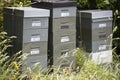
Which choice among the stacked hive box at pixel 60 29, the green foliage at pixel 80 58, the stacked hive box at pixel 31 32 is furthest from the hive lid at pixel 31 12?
the green foliage at pixel 80 58

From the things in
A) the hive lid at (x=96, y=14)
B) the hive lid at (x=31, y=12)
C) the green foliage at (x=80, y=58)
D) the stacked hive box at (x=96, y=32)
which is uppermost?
the hive lid at (x=31, y=12)

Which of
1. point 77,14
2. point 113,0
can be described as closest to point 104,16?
point 77,14

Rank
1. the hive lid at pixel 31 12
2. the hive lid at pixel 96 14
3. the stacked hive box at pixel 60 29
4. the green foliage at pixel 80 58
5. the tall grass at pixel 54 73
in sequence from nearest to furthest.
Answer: the tall grass at pixel 54 73 → the hive lid at pixel 31 12 → the stacked hive box at pixel 60 29 → the hive lid at pixel 96 14 → the green foliage at pixel 80 58

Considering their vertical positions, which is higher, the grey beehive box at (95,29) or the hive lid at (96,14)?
the hive lid at (96,14)

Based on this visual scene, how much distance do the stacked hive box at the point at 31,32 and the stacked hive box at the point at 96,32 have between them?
1.03 m

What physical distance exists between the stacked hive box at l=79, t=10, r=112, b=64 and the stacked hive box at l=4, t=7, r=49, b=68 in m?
1.03

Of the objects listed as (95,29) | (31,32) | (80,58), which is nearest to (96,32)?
(95,29)

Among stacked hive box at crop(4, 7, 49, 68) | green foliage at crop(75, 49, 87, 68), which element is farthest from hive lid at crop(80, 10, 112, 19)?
stacked hive box at crop(4, 7, 49, 68)

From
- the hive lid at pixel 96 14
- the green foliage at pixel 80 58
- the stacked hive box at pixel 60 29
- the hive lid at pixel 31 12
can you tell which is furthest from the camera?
the green foliage at pixel 80 58

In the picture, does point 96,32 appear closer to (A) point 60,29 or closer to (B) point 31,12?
(A) point 60,29

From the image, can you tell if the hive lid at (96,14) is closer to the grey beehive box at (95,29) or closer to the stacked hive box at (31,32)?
the grey beehive box at (95,29)

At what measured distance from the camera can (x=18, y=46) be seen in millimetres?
5238

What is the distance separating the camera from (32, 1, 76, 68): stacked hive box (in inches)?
219

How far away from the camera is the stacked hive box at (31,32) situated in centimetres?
517
